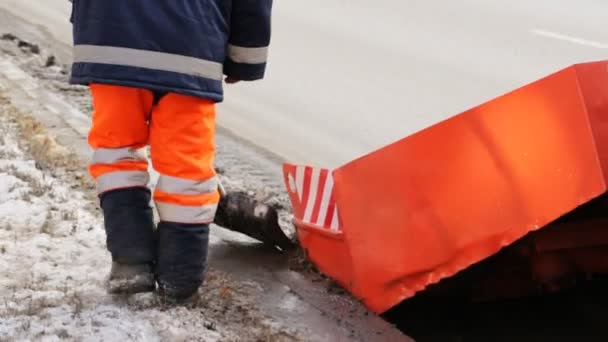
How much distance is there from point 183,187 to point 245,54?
0.45 meters

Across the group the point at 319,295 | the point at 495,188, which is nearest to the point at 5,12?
the point at 319,295

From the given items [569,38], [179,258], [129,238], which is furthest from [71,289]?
[569,38]

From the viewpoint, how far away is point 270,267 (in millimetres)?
3467

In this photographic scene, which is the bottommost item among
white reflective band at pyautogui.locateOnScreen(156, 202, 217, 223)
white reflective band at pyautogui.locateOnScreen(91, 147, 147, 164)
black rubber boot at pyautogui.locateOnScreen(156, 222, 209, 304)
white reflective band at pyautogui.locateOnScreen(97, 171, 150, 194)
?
black rubber boot at pyautogui.locateOnScreen(156, 222, 209, 304)

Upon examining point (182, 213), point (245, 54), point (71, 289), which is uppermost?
point (245, 54)

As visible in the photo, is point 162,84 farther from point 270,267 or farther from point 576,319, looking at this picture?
point 576,319

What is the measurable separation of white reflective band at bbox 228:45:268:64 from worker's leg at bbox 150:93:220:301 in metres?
0.17

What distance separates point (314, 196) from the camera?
3383 millimetres

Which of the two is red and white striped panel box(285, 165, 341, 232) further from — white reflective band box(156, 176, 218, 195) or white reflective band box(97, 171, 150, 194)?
white reflective band box(97, 171, 150, 194)

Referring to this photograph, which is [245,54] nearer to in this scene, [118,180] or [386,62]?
[118,180]

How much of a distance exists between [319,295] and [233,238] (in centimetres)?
59

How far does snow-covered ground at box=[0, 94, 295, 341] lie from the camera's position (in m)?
2.75

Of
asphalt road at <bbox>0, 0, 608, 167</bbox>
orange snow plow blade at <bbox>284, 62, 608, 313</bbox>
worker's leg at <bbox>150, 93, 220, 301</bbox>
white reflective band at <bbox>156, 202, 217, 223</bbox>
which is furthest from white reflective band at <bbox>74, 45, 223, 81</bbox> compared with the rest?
asphalt road at <bbox>0, 0, 608, 167</bbox>

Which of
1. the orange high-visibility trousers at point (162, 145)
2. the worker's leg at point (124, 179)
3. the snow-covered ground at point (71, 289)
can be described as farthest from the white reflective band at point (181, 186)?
the snow-covered ground at point (71, 289)
